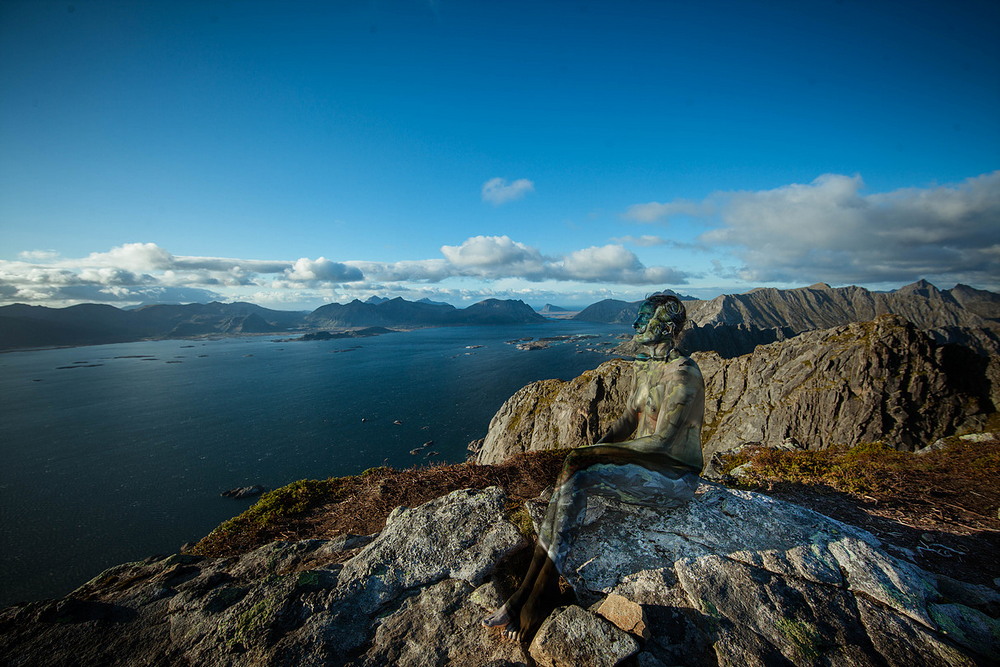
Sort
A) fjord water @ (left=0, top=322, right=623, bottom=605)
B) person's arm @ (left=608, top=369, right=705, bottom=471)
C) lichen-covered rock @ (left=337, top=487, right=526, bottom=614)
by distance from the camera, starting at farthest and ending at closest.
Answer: fjord water @ (left=0, top=322, right=623, bottom=605), lichen-covered rock @ (left=337, top=487, right=526, bottom=614), person's arm @ (left=608, top=369, right=705, bottom=471)

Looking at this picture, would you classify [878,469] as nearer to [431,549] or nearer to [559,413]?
[431,549]

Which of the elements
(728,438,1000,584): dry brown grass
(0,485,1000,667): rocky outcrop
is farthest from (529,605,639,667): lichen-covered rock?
(728,438,1000,584): dry brown grass

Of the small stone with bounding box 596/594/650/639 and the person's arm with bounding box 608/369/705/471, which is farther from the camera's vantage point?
the person's arm with bounding box 608/369/705/471

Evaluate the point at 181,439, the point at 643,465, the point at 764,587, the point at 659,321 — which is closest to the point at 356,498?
the point at 643,465

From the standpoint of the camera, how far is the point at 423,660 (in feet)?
13.5

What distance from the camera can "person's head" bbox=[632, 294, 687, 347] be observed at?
5.33m

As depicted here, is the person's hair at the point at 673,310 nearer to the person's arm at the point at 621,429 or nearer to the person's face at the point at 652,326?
the person's face at the point at 652,326

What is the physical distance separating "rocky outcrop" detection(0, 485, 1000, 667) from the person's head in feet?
9.52

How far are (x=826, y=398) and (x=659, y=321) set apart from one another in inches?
2144

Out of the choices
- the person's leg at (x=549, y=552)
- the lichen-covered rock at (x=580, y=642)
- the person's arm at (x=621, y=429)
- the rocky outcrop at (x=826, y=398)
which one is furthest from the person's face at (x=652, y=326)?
the rocky outcrop at (x=826, y=398)

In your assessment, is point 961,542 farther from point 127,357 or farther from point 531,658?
point 127,357

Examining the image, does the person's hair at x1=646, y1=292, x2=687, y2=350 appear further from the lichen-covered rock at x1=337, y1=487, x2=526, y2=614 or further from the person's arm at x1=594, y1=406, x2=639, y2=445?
the lichen-covered rock at x1=337, y1=487, x2=526, y2=614

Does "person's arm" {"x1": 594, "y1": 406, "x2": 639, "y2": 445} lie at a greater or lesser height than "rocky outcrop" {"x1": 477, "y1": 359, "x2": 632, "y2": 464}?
greater

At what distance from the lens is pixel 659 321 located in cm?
539
